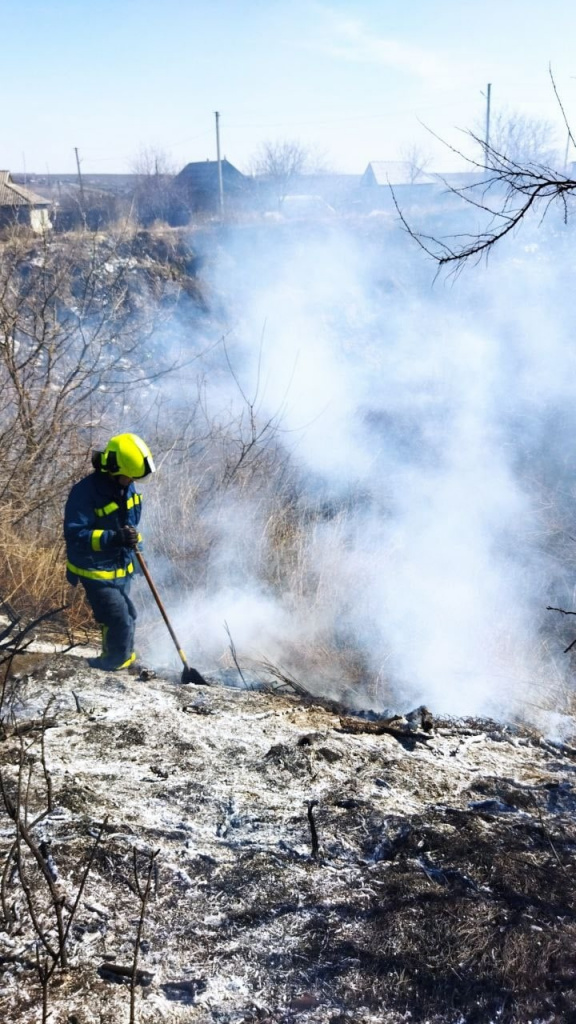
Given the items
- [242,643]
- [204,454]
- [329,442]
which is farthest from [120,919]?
[329,442]

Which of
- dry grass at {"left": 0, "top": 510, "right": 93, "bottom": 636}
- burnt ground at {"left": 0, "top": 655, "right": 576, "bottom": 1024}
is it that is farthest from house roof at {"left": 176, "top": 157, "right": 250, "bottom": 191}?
burnt ground at {"left": 0, "top": 655, "right": 576, "bottom": 1024}

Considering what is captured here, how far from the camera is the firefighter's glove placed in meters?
5.00

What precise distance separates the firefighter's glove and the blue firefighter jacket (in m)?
0.03

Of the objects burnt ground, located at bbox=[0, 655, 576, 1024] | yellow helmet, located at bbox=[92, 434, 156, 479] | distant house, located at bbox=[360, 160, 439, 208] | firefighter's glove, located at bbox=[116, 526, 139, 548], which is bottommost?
burnt ground, located at bbox=[0, 655, 576, 1024]

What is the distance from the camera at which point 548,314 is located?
51.7ft

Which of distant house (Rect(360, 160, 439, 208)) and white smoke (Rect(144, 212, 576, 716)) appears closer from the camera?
white smoke (Rect(144, 212, 576, 716))

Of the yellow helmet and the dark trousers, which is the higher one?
the yellow helmet

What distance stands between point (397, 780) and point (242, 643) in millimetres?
2337

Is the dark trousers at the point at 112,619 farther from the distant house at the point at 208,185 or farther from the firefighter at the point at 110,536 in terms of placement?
the distant house at the point at 208,185

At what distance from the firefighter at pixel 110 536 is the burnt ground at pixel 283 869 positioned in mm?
802

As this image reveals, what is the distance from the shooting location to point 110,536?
4.96 meters

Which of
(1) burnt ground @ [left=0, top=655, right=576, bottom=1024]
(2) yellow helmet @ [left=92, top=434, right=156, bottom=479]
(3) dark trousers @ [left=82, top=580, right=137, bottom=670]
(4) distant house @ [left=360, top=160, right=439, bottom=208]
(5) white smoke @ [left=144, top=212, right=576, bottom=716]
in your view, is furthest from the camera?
(4) distant house @ [left=360, top=160, right=439, bottom=208]

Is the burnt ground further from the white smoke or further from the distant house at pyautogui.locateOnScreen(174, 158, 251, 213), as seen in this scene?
the distant house at pyautogui.locateOnScreen(174, 158, 251, 213)

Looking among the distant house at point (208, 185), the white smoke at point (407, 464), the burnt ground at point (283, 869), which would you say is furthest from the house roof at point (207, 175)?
the burnt ground at point (283, 869)
